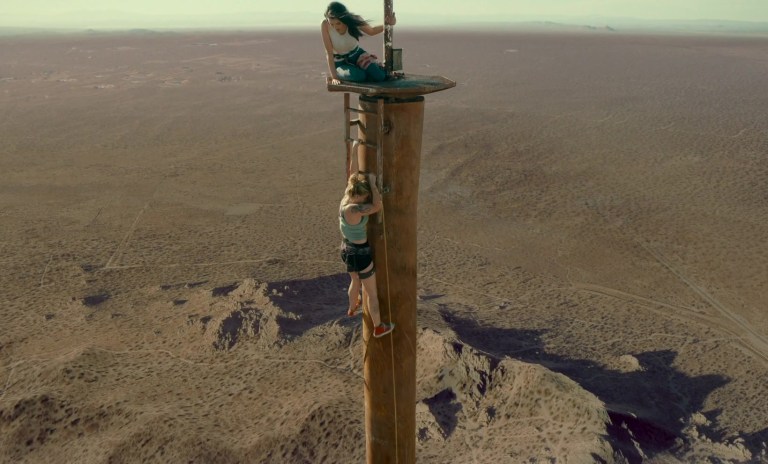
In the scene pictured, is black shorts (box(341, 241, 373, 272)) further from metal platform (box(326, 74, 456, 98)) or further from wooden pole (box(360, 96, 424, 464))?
metal platform (box(326, 74, 456, 98))

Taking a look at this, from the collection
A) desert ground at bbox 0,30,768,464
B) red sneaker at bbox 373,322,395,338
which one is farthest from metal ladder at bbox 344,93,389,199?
desert ground at bbox 0,30,768,464

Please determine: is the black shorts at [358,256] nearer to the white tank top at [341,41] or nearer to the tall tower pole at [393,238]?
the tall tower pole at [393,238]

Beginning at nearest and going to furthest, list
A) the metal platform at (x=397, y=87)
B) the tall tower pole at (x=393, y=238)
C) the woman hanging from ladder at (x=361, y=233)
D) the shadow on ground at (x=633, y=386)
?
the metal platform at (x=397, y=87) → the tall tower pole at (x=393, y=238) → the woman hanging from ladder at (x=361, y=233) → the shadow on ground at (x=633, y=386)

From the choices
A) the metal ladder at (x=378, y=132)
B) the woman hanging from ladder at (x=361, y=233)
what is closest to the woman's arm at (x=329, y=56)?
the metal ladder at (x=378, y=132)

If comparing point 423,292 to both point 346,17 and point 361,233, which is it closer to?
point 361,233

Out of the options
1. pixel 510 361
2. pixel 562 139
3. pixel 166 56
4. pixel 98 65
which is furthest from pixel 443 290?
pixel 166 56

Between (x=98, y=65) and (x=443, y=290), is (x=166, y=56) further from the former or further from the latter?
(x=443, y=290)

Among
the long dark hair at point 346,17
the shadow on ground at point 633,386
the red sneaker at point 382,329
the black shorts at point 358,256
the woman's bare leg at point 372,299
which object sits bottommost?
the shadow on ground at point 633,386
